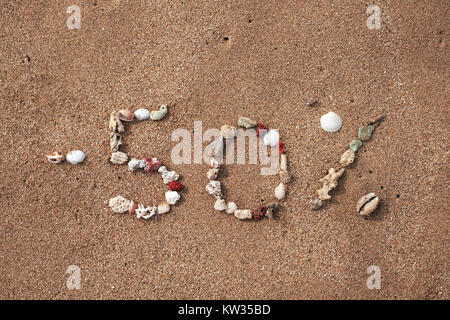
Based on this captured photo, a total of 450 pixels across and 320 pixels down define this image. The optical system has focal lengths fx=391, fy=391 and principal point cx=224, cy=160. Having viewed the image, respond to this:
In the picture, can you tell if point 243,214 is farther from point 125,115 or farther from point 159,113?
point 125,115

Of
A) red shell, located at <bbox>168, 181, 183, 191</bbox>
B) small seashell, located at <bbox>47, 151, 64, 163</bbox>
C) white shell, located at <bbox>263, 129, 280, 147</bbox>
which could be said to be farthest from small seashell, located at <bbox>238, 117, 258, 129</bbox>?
small seashell, located at <bbox>47, 151, 64, 163</bbox>

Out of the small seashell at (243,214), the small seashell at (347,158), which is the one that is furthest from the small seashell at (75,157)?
the small seashell at (347,158)

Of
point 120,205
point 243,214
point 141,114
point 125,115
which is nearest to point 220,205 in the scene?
point 243,214

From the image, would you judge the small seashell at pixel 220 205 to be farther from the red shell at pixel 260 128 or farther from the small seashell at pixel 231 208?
the red shell at pixel 260 128

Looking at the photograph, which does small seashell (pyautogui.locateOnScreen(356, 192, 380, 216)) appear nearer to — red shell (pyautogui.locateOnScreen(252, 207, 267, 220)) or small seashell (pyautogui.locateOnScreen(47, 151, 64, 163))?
red shell (pyautogui.locateOnScreen(252, 207, 267, 220))

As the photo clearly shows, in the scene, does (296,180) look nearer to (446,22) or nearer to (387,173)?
(387,173)

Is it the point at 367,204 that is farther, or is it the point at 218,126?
the point at 218,126
